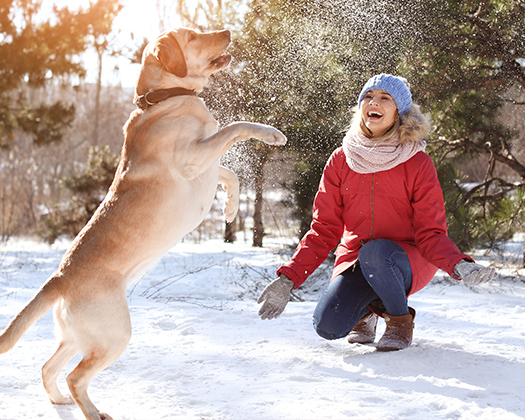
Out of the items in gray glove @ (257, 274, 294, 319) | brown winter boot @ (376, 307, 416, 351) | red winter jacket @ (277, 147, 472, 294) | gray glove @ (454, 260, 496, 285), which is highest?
red winter jacket @ (277, 147, 472, 294)

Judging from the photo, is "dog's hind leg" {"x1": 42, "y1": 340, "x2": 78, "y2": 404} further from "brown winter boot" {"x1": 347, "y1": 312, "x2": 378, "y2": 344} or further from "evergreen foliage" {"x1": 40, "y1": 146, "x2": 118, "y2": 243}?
"evergreen foliage" {"x1": 40, "y1": 146, "x2": 118, "y2": 243}

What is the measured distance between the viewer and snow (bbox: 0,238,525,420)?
2.01 meters

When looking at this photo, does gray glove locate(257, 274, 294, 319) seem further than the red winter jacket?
No

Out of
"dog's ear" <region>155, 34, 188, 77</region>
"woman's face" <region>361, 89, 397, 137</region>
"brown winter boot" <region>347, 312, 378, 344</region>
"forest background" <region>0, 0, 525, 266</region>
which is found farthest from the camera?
"forest background" <region>0, 0, 525, 266</region>

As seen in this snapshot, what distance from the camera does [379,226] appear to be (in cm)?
275

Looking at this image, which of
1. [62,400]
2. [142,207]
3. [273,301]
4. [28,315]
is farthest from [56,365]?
[273,301]

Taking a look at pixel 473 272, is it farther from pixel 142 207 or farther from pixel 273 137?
pixel 142 207

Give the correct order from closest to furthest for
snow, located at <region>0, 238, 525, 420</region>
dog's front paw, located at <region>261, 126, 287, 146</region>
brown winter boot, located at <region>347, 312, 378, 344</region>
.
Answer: snow, located at <region>0, 238, 525, 420</region>, dog's front paw, located at <region>261, 126, 287, 146</region>, brown winter boot, located at <region>347, 312, 378, 344</region>

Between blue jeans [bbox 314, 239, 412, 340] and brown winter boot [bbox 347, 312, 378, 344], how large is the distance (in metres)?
0.14

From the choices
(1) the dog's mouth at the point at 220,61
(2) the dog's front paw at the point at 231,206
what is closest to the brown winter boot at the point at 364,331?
(2) the dog's front paw at the point at 231,206

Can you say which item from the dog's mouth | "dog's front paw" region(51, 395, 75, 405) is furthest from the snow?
the dog's mouth

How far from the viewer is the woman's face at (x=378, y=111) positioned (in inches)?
106

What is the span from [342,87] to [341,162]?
2.35m

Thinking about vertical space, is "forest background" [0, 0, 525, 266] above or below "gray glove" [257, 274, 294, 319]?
above
